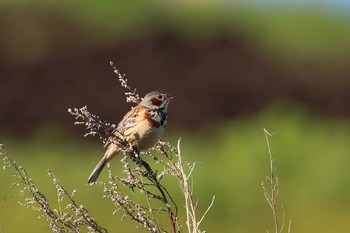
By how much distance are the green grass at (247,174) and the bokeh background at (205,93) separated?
2cm

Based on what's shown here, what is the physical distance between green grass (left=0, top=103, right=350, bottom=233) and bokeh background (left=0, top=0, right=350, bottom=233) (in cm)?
2

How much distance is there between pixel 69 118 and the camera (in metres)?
14.4

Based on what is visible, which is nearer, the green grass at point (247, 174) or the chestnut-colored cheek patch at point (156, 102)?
the chestnut-colored cheek patch at point (156, 102)

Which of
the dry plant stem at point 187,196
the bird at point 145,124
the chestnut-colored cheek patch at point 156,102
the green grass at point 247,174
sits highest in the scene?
the green grass at point 247,174

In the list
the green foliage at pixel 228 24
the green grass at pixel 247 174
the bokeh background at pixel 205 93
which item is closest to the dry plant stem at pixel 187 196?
the green grass at pixel 247 174

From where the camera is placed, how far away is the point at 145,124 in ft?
17.2

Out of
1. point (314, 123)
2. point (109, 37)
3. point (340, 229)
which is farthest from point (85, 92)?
point (340, 229)

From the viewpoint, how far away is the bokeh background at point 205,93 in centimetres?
970

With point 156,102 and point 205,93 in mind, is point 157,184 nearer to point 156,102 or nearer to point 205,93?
point 156,102

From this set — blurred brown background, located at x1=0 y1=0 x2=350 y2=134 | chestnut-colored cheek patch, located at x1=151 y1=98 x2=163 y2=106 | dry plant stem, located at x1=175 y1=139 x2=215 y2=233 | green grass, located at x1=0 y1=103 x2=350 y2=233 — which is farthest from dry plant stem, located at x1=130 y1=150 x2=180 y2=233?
blurred brown background, located at x1=0 y1=0 x2=350 y2=134

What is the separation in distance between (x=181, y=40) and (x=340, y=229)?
878 centimetres

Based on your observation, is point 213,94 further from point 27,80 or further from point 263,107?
point 27,80

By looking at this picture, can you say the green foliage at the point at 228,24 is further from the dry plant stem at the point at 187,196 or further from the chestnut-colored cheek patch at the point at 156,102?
the dry plant stem at the point at 187,196

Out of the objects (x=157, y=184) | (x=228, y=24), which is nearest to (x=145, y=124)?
(x=157, y=184)
